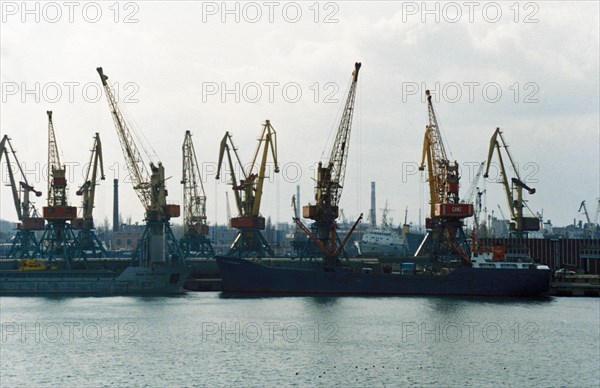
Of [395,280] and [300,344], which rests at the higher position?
[395,280]

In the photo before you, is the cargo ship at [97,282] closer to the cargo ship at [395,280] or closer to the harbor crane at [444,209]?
the cargo ship at [395,280]

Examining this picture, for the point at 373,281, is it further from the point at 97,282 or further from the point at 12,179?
the point at 12,179

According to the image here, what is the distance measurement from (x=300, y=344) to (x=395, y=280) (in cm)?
4546

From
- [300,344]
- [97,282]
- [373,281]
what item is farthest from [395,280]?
[300,344]

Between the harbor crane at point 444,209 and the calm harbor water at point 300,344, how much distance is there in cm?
1870

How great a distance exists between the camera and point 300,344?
71.9 meters

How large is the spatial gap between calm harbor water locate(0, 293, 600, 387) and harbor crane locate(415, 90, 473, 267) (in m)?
18.7

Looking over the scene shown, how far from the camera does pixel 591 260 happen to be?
136 meters

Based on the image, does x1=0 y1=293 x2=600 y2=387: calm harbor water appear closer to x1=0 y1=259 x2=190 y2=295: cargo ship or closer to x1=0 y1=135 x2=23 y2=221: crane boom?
x1=0 y1=259 x2=190 y2=295: cargo ship

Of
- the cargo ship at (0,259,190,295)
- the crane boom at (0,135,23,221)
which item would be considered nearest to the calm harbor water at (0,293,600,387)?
the cargo ship at (0,259,190,295)

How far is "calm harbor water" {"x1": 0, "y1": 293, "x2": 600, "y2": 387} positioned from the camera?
2351 inches

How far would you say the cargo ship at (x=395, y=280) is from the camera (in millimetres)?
112625

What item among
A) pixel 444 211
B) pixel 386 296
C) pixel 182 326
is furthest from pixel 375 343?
pixel 444 211

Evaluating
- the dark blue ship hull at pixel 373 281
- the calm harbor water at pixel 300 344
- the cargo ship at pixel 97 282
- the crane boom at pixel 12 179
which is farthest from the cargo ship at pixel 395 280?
the crane boom at pixel 12 179
